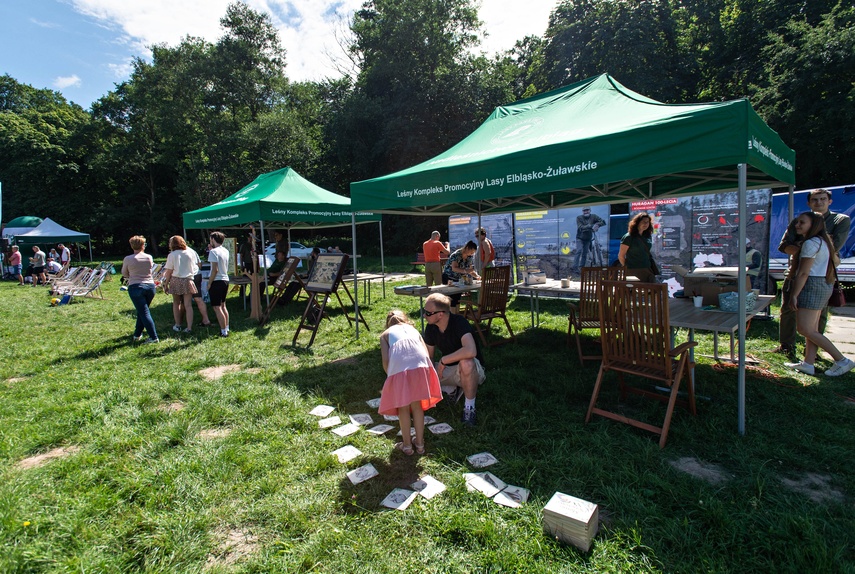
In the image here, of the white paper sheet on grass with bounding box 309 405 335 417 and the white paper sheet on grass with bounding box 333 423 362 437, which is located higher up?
the white paper sheet on grass with bounding box 309 405 335 417

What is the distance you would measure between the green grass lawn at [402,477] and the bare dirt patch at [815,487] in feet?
0.04

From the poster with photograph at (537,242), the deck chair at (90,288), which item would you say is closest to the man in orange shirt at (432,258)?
the poster with photograph at (537,242)

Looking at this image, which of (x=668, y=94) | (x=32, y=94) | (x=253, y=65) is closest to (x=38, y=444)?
(x=668, y=94)

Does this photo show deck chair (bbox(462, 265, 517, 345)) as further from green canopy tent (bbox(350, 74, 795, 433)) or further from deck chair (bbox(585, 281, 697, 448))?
deck chair (bbox(585, 281, 697, 448))

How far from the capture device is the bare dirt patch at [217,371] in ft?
16.0

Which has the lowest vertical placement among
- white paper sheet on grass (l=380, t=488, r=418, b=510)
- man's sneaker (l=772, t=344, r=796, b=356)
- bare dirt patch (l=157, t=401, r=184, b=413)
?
white paper sheet on grass (l=380, t=488, r=418, b=510)

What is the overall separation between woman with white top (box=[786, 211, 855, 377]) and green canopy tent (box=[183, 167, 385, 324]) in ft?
19.0

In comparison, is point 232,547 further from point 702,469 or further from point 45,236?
point 45,236

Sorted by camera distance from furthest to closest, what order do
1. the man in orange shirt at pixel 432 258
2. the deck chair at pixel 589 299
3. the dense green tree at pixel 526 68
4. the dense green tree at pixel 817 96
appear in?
the dense green tree at pixel 526 68 → the dense green tree at pixel 817 96 → the man in orange shirt at pixel 432 258 → the deck chair at pixel 589 299

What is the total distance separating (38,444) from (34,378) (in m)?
2.29

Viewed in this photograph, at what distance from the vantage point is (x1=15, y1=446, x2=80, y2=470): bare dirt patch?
3.04 m

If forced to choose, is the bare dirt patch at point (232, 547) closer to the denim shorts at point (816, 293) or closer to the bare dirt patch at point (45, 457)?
the bare dirt patch at point (45, 457)

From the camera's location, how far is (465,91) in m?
23.0

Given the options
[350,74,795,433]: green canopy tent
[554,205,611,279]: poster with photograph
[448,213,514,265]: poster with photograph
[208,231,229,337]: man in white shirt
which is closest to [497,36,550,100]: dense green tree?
[448,213,514,265]: poster with photograph
